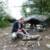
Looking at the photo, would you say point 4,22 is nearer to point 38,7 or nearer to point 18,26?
point 18,26

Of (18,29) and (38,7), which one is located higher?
(38,7)

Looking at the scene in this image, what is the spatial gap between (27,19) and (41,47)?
1.75ft

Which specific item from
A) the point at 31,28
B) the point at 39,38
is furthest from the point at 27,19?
the point at 39,38

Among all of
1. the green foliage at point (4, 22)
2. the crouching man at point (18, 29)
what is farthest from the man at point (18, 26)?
the green foliage at point (4, 22)

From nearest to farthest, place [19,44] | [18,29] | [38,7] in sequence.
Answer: [19,44] → [18,29] → [38,7]

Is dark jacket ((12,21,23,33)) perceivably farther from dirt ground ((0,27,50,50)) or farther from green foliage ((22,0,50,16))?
green foliage ((22,0,50,16))

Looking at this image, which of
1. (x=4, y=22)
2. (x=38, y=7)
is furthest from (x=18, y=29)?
(x=38, y=7)

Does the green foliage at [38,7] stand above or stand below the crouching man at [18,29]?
above

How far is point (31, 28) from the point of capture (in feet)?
8.87

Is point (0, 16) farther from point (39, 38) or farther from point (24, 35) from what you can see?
point (39, 38)

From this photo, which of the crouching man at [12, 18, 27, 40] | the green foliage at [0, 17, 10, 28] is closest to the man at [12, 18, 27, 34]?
the crouching man at [12, 18, 27, 40]

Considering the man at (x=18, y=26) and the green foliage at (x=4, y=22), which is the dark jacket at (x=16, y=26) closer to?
the man at (x=18, y=26)

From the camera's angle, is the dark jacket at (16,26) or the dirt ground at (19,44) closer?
the dirt ground at (19,44)

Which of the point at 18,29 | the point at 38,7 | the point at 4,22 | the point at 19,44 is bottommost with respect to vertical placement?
the point at 19,44
